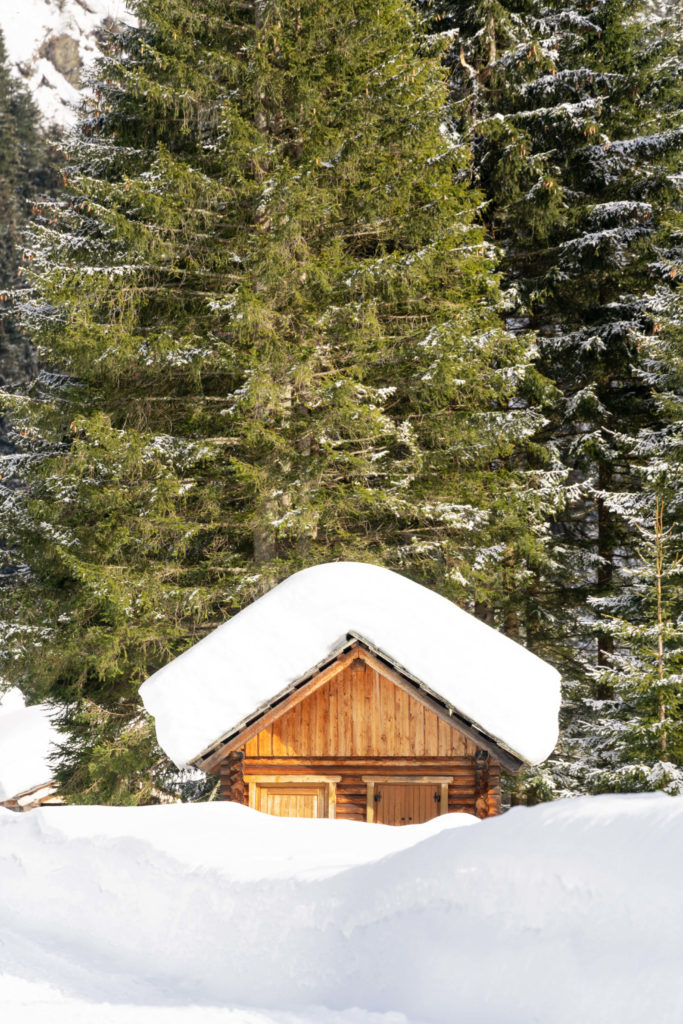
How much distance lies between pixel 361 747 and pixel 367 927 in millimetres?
5893

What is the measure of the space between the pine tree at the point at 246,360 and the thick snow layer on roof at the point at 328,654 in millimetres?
3461

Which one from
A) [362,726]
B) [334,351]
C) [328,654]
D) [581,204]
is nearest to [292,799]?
[362,726]

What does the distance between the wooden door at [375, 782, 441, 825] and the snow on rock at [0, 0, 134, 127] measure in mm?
130277

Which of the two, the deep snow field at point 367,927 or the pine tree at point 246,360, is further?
the pine tree at point 246,360

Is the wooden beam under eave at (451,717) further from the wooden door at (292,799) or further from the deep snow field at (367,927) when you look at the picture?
the deep snow field at (367,927)

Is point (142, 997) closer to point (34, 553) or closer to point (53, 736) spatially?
point (34, 553)

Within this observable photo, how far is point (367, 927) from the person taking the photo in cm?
552

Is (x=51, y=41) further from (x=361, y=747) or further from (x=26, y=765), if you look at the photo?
(x=361, y=747)

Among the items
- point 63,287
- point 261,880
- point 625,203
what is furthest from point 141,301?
point 261,880

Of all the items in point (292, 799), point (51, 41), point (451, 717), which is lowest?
point (292, 799)

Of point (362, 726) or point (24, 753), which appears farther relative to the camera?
point (24, 753)

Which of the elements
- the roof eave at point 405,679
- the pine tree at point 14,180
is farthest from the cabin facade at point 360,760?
the pine tree at point 14,180

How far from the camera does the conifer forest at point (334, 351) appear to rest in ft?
48.3

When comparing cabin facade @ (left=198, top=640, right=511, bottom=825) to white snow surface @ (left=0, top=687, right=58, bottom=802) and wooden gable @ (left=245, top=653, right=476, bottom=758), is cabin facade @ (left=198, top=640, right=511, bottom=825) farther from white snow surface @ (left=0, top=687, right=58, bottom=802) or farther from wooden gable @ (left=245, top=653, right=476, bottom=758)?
white snow surface @ (left=0, top=687, right=58, bottom=802)
